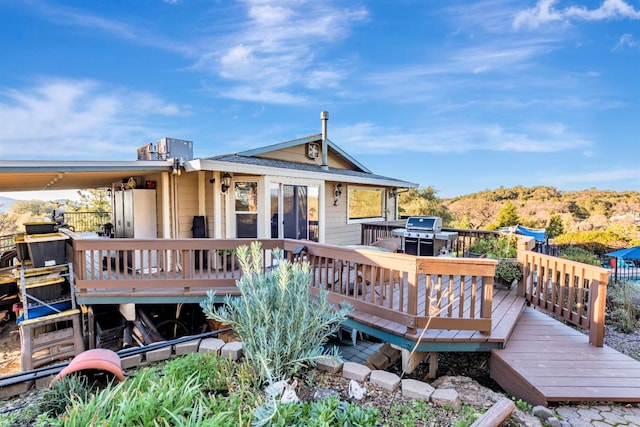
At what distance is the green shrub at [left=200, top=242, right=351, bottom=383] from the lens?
2.62 metres

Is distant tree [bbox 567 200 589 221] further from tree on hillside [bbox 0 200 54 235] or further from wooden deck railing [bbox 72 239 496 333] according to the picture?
tree on hillside [bbox 0 200 54 235]

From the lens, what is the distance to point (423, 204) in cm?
2016

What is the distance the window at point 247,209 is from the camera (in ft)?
22.2

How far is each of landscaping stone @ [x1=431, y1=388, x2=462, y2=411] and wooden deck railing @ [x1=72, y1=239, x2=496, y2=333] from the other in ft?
2.10

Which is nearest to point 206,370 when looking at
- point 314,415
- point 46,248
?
point 314,415

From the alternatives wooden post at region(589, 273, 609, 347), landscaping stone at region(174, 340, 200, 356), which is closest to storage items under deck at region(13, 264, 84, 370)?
landscaping stone at region(174, 340, 200, 356)

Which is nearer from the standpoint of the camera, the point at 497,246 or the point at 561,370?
the point at 561,370

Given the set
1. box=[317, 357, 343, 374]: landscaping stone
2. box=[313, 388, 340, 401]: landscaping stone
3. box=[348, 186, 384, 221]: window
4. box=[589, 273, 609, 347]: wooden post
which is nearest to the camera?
box=[313, 388, 340, 401]: landscaping stone

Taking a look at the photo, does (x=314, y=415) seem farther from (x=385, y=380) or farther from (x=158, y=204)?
(x=158, y=204)

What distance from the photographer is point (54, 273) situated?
222 inches

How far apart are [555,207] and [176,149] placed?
2898 cm

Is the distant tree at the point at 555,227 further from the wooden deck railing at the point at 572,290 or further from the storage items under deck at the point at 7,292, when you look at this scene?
the storage items under deck at the point at 7,292

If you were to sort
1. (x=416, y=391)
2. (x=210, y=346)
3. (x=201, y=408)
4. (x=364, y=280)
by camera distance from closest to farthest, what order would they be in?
(x=201, y=408) → (x=416, y=391) → (x=210, y=346) → (x=364, y=280)

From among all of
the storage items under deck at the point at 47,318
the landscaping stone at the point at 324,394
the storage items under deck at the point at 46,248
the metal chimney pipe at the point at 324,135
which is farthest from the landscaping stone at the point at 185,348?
the metal chimney pipe at the point at 324,135
